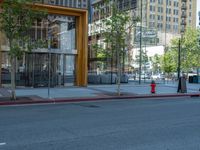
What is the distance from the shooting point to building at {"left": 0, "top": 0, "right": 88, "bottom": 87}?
2666 centimetres

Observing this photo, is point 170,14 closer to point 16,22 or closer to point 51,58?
point 51,58

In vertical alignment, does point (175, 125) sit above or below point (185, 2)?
below

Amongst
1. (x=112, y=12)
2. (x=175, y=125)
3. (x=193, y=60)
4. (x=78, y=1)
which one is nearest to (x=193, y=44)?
(x=193, y=60)

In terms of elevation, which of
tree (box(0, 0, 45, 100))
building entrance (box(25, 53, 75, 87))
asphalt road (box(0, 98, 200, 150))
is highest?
tree (box(0, 0, 45, 100))

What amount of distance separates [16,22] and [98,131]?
1020 cm

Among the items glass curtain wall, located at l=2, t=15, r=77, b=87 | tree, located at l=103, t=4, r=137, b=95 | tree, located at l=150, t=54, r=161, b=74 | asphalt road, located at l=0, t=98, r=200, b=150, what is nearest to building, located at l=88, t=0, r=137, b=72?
tree, located at l=103, t=4, r=137, b=95

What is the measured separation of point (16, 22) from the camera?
1812 centimetres

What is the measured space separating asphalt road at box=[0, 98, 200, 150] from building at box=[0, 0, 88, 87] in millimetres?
13099

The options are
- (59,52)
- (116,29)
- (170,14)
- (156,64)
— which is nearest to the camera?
(116,29)

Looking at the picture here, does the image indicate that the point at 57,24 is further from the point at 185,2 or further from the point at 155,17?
the point at 185,2

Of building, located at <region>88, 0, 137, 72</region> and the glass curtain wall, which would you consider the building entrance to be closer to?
the glass curtain wall

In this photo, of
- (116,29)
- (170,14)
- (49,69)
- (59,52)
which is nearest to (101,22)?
(116,29)

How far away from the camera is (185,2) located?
14450 centimetres

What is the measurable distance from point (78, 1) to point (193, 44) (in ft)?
113
